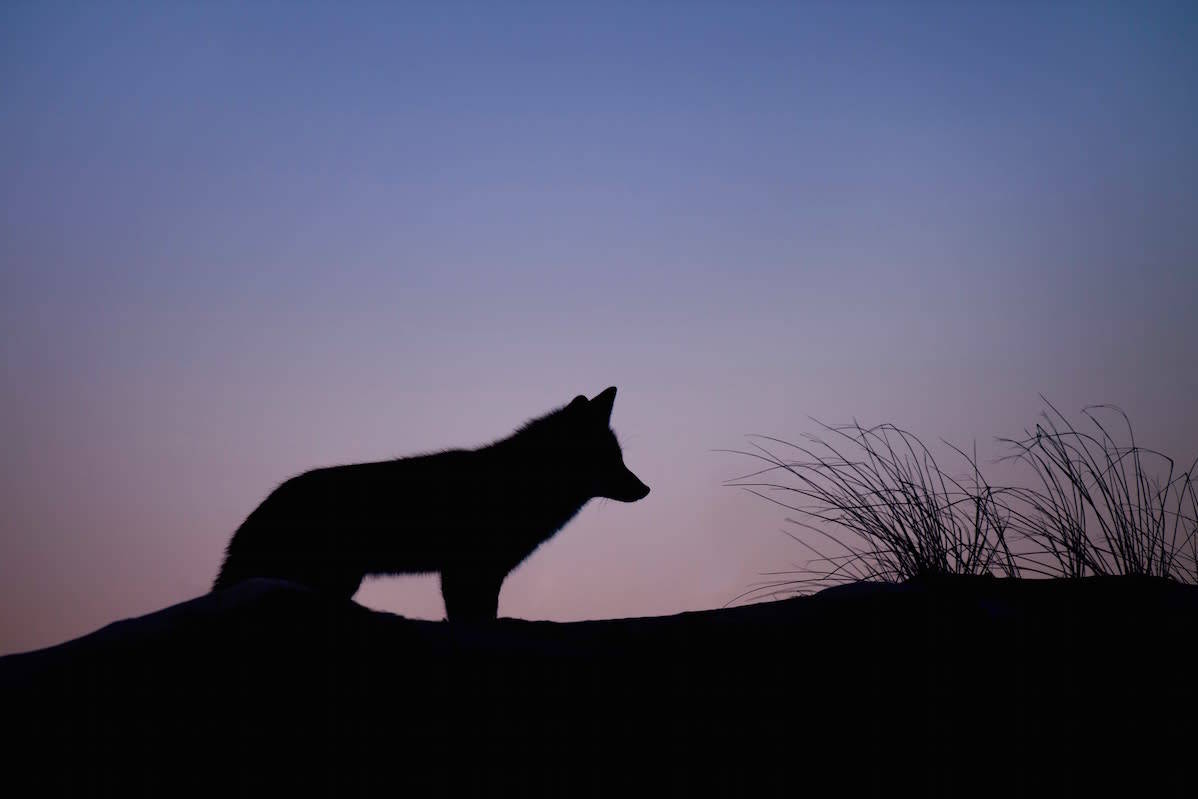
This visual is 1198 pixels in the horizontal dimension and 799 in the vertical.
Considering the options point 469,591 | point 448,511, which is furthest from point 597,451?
point 469,591

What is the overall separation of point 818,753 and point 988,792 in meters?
0.30

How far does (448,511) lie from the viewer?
190 inches

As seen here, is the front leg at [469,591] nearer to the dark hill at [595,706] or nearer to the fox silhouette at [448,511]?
the fox silhouette at [448,511]

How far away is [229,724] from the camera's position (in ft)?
4.83

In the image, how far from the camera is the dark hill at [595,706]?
Result: 1.46m

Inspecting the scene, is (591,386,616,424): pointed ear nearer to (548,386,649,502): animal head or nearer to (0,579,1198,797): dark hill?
(548,386,649,502): animal head

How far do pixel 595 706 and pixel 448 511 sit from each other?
311cm

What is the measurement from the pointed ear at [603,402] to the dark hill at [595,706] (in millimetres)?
3122

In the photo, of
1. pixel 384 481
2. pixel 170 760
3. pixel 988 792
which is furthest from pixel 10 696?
pixel 384 481

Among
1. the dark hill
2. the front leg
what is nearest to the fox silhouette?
the front leg

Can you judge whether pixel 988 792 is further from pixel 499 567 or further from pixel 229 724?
pixel 499 567

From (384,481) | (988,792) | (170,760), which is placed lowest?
(988,792)

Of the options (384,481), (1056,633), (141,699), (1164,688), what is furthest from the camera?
(384,481)

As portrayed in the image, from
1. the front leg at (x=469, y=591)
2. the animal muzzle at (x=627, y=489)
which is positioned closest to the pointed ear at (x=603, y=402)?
the animal muzzle at (x=627, y=489)
